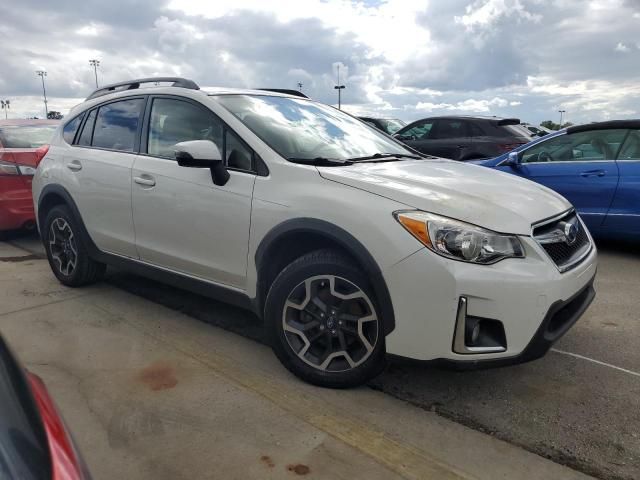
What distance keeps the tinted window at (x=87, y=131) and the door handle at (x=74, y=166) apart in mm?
179

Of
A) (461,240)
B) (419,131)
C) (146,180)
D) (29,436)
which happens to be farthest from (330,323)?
(419,131)

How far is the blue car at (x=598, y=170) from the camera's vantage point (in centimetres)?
546

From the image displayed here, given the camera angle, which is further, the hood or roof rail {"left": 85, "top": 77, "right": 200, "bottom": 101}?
roof rail {"left": 85, "top": 77, "right": 200, "bottom": 101}

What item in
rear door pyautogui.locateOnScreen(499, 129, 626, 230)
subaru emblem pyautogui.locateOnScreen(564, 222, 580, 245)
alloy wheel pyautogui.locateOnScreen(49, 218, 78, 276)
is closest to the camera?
subaru emblem pyautogui.locateOnScreen(564, 222, 580, 245)

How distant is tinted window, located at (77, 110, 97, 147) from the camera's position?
452cm

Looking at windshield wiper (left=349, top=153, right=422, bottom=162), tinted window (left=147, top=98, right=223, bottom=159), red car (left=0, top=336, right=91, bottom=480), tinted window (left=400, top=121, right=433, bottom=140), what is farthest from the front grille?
tinted window (left=400, top=121, right=433, bottom=140)

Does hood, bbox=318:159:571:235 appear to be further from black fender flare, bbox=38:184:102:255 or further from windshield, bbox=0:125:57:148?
windshield, bbox=0:125:57:148

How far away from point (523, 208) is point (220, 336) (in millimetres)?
2147

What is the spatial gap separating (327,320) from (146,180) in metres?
1.74

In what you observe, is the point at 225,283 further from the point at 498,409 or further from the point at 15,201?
the point at 15,201

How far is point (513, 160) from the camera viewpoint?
6180 millimetres

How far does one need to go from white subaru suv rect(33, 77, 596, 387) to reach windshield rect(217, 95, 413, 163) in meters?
0.02

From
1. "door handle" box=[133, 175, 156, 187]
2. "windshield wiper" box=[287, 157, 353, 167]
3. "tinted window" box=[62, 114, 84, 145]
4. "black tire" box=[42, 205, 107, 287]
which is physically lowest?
"black tire" box=[42, 205, 107, 287]

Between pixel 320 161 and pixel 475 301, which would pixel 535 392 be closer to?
pixel 475 301
